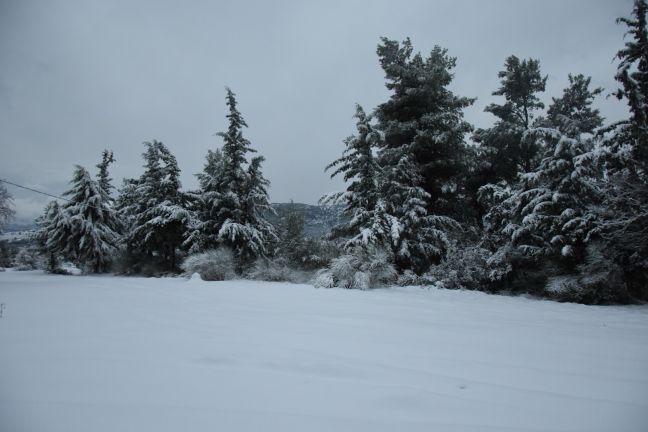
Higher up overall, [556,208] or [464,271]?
[556,208]

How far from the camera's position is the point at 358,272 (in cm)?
866

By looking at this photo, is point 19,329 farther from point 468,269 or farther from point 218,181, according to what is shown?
point 218,181

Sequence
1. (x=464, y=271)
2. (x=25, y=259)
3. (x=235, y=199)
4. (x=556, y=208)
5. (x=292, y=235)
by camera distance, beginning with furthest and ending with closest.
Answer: (x=25, y=259) → (x=292, y=235) → (x=235, y=199) → (x=464, y=271) → (x=556, y=208)

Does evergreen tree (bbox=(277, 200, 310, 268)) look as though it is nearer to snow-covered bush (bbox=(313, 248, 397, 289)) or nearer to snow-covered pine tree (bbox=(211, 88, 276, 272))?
snow-covered pine tree (bbox=(211, 88, 276, 272))

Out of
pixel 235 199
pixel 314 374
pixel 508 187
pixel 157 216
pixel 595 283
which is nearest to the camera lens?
pixel 314 374

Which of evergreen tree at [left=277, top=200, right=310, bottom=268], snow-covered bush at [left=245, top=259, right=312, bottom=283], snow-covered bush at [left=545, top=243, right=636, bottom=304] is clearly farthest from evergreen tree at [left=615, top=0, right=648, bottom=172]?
evergreen tree at [left=277, top=200, right=310, bottom=268]

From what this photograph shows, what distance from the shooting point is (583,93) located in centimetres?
1459

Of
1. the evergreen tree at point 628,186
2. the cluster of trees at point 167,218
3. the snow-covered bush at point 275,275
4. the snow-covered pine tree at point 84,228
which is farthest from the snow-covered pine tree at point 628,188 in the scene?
the snow-covered pine tree at point 84,228

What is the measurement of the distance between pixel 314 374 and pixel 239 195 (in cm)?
1489

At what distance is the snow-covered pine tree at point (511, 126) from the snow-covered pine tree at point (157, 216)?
1682cm

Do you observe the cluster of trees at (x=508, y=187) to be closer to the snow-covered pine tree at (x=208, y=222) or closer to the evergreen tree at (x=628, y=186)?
the evergreen tree at (x=628, y=186)

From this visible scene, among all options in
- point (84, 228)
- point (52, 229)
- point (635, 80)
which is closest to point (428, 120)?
point (635, 80)

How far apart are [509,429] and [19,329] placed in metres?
4.95

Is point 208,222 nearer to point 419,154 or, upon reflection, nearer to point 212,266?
point 212,266
